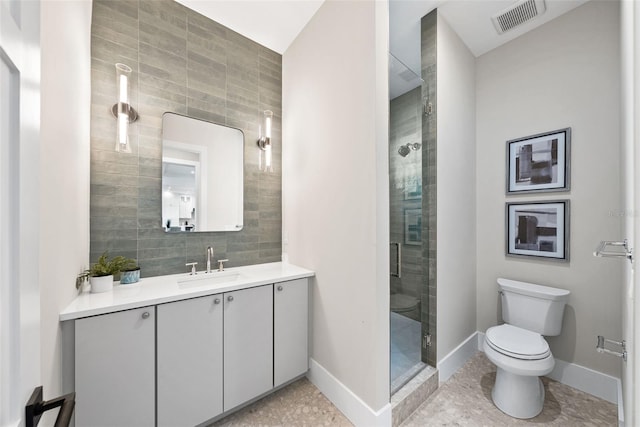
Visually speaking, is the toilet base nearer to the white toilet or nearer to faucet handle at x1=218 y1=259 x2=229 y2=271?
the white toilet

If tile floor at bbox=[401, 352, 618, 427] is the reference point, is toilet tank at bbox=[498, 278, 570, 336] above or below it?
above

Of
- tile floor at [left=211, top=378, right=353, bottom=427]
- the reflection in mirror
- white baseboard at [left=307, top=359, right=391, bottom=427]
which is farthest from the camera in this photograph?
the reflection in mirror

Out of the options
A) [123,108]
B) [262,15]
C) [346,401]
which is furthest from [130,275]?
[262,15]

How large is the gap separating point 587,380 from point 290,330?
2.21 metres

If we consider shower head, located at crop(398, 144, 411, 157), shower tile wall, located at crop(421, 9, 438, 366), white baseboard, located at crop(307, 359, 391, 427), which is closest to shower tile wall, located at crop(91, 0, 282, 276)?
white baseboard, located at crop(307, 359, 391, 427)

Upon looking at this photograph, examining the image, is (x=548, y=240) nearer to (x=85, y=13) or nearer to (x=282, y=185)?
(x=282, y=185)

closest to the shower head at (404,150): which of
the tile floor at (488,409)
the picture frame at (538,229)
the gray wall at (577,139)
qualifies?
the gray wall at (577,139)

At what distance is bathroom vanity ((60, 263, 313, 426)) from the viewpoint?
1175mm

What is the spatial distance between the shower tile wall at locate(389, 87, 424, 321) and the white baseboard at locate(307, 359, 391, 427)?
31.3 inches

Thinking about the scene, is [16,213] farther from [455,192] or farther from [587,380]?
[587,380]

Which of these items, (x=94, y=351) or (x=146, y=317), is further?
(x=146, y=317)

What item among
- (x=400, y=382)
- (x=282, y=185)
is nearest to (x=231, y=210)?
(x=282, y=185)

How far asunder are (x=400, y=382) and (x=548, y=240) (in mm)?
1645

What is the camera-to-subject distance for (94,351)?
116 cm
